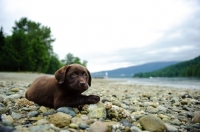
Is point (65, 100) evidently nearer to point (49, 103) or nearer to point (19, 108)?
point (49, 103)

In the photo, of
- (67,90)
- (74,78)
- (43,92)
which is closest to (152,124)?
(74,78)

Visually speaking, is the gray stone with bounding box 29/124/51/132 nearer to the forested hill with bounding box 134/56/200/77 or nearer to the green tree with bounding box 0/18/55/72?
the green tree with bounding box 0/18/55/72

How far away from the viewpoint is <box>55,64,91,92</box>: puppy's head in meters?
3.44

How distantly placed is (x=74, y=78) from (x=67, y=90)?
36 cm

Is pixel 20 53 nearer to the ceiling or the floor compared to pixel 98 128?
nearer to the ceiling

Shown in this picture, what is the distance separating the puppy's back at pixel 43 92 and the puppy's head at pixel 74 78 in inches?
15.9

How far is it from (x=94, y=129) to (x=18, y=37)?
39.4m

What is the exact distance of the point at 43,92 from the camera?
13.1 ft

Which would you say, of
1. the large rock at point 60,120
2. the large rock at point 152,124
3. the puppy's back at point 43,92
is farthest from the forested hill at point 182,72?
the large rock at point 60,120

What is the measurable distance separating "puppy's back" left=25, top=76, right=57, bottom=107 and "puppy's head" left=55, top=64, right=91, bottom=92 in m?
0.40

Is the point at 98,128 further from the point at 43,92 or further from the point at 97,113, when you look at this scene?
the point at 43,92

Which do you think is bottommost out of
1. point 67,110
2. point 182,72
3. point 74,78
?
point 182,72

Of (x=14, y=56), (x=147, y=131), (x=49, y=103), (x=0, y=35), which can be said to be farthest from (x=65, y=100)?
(x=0, y=35)

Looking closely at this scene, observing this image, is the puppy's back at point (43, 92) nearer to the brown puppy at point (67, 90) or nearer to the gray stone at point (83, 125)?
the brown puppy at point (67, 90)
